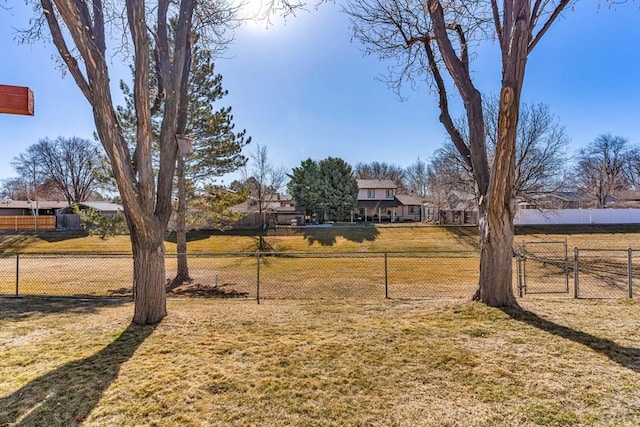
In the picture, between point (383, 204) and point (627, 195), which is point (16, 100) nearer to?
point (383, 204)

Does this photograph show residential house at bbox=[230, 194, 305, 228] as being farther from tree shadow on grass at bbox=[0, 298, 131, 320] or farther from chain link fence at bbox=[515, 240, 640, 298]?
chain link fence at bbox=[515, 240, 640, 298]

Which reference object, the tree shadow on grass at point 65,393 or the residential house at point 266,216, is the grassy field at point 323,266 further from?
the tree shadow on grass at point 65,393

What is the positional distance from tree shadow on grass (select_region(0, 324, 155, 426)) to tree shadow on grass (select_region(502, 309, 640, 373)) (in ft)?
16.8

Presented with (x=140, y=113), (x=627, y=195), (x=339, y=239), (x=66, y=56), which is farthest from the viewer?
(x=627, y=195)

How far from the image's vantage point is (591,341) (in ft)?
13.1

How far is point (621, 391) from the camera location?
2.84 meters

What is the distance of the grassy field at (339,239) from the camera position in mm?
22141

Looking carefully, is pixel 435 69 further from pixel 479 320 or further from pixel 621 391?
pixel 621 391

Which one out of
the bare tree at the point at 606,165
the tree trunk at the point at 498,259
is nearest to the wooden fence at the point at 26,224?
the tree trunk at the point at 498,259

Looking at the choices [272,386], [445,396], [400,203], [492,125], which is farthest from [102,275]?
[400,203]

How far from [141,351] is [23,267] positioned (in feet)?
55.9

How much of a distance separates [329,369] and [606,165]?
187 ft

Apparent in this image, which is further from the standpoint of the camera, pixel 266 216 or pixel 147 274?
pixel 266 216

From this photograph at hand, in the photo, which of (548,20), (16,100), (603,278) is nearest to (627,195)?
(603,278)
